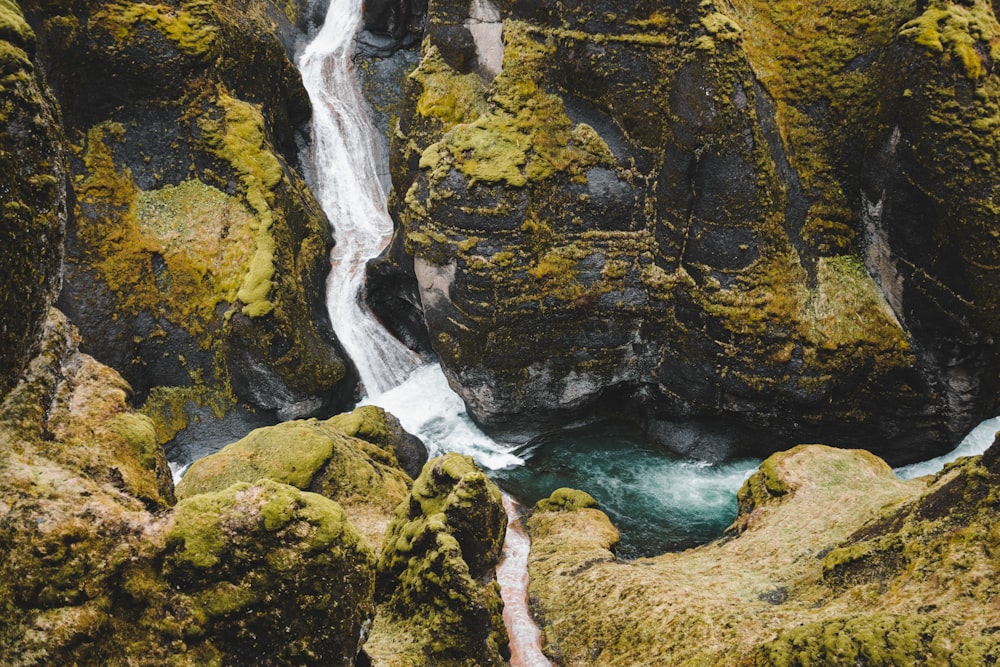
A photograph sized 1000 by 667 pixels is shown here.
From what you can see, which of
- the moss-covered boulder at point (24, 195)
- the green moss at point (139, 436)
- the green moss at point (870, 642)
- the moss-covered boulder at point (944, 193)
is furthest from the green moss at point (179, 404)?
the moss-covered boulder at point (944, 193)

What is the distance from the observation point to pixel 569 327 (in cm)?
1848

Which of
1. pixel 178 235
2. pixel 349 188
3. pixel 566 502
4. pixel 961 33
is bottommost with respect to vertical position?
pixel 566 502

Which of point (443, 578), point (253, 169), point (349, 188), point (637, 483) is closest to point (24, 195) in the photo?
point (443, 578)

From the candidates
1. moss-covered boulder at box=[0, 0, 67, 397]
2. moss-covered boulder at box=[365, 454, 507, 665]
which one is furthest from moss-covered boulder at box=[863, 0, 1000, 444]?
moss-covered boulder at box=[0, 0, 67, 397]

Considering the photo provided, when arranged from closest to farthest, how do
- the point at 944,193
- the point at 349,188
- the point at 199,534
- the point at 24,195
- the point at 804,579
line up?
1. the point at 24,195
2. the point at 199,534
3. the point at 804,579
4. the point at 944,193
5. the point at 349,188

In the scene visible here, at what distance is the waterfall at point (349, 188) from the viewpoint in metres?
22.7

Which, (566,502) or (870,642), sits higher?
(870,642)

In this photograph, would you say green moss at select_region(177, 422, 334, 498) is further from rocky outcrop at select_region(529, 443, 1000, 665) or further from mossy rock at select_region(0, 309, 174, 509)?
rocky outcrop at select_region(529, 443, 1000, 665)

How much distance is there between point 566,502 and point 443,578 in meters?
8.19

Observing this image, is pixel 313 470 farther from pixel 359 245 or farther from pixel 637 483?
pixel 359 245

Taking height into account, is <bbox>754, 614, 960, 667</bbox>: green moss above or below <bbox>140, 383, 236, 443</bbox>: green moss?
above

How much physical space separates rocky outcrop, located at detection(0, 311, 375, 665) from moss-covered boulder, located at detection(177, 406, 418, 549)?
565cm

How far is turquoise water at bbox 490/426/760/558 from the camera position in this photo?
53.6 feet

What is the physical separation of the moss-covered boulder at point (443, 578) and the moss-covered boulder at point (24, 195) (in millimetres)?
5611
